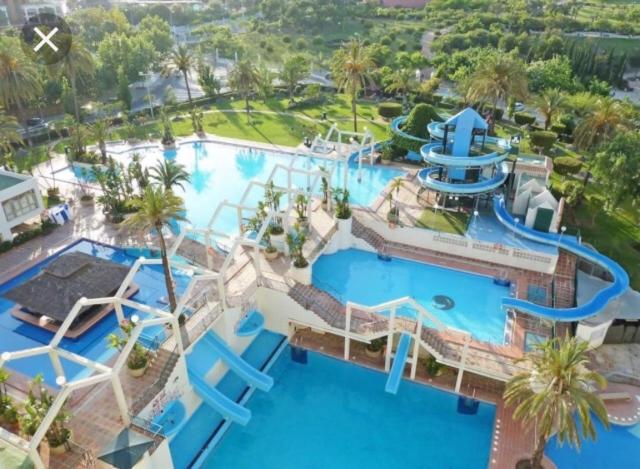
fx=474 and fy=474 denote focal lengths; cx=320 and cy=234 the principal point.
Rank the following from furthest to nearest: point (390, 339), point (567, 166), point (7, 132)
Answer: point (567, 166)
point (7, 132)
point (390, 339)

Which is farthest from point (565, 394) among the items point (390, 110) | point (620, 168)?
point (390, 110)

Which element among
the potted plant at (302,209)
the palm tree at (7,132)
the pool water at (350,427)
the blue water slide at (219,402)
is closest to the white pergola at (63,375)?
the blue water slide at (219,402)

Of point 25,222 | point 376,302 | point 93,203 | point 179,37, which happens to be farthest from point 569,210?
point 179,37

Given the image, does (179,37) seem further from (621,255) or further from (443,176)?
(621,255)

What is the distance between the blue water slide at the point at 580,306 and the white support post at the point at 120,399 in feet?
64.8

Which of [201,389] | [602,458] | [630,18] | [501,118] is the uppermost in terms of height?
[630,18]

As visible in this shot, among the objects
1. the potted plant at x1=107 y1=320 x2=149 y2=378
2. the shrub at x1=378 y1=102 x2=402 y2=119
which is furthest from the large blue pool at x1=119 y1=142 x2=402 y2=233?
the potted plant at x1=107 y1=320 x2=149 y2=378

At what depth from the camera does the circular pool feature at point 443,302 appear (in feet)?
93.5

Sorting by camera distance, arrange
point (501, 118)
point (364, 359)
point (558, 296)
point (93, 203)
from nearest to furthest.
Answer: point (364, 359) < point (558, 296) < point (93, 203) < point (501, 118)

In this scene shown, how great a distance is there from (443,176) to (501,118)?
2512 centimetres

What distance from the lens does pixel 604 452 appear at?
833 inches

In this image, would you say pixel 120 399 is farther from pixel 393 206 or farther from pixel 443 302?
pixel 393 206

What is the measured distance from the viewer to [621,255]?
32.1m

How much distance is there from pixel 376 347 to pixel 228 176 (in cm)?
2571
